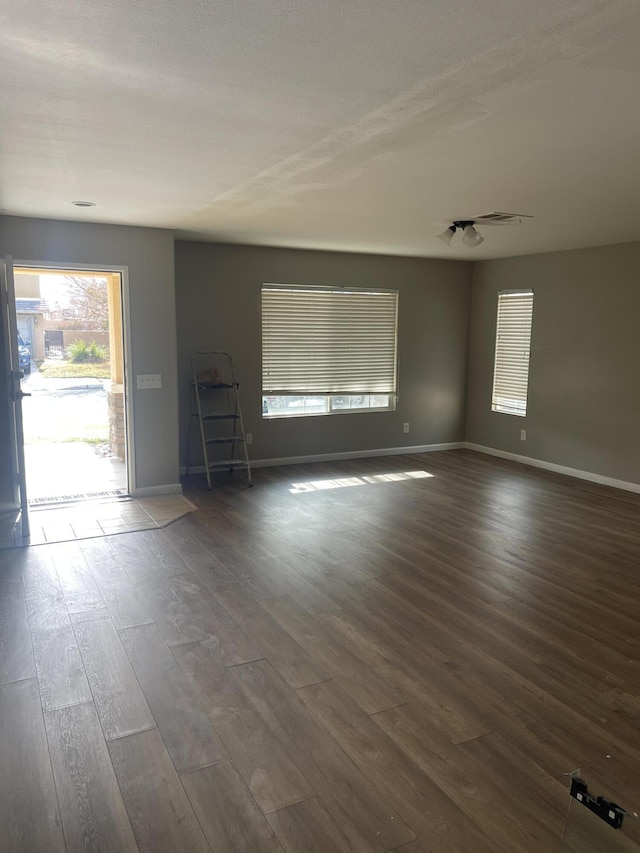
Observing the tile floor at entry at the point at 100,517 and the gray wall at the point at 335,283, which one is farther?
the gray wall at the point at 335,283

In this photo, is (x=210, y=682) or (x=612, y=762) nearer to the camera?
(x=612, y=762)

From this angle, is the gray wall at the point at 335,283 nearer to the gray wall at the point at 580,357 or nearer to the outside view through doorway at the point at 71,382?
the gray wall at the point at 580,357

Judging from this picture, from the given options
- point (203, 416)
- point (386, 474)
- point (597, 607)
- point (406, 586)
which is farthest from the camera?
point (386, 474)

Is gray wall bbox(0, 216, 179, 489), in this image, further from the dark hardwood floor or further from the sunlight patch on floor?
the sunlight patch on floor

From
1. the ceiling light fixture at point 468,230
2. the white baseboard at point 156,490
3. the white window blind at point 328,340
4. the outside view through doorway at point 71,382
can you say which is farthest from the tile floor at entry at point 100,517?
the ceiling light fixture at point 468,230

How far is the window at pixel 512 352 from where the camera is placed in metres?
7.08

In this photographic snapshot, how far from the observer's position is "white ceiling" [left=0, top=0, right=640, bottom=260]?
1.67m

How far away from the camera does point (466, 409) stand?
26.5ft

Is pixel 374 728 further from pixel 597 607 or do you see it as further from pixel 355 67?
pixel 355 67

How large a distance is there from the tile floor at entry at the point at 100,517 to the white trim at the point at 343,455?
40.8 inches

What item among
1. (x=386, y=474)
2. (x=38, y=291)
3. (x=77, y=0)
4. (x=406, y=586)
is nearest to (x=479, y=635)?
(x=406, y=586)

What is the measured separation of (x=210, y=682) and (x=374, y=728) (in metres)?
0.75

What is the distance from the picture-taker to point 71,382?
29.7 feet

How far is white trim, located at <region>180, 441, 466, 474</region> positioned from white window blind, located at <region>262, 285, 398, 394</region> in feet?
2.39
